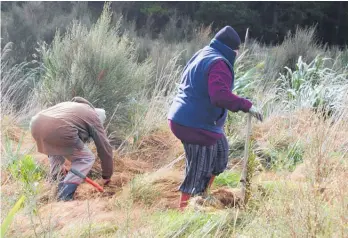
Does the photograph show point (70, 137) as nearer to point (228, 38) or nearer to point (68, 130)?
point (68, 130)

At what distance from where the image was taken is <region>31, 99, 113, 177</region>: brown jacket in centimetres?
464

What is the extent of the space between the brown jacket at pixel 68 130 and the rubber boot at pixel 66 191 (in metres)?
0.29

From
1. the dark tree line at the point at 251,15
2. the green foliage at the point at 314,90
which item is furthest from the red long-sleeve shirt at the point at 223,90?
the dark tree line at the point at 251,15

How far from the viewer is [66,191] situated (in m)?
4.57

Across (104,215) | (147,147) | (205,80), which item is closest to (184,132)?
(205,80)

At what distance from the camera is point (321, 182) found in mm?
3258

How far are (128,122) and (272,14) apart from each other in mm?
13749

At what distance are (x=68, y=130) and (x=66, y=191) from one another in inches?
20.5

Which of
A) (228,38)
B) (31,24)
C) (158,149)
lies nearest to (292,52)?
(31,24)

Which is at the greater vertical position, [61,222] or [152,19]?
[61,222]

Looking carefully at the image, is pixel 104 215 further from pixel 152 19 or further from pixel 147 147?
pixel 152 19

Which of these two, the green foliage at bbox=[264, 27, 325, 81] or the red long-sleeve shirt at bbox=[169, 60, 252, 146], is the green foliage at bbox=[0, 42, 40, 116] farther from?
the green foliage at bbox=[264, 27, 325, 81]

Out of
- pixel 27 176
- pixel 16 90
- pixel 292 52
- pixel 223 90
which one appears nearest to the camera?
pixel 27 176

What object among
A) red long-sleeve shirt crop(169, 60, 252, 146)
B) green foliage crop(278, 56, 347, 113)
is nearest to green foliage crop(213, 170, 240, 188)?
red long-sleeve shirt crop(169, 60, 252, 146)
